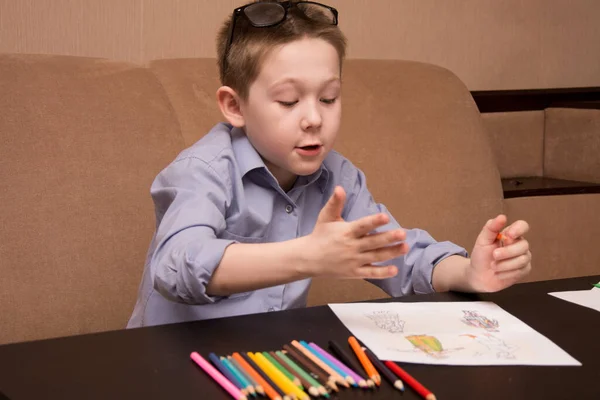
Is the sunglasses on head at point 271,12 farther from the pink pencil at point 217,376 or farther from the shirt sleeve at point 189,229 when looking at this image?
the pink pencil at point 217,376

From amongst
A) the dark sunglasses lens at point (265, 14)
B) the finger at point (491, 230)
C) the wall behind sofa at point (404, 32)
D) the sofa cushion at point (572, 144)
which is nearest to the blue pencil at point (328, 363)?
the finger at point (491, 230)

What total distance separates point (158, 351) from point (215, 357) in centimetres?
9

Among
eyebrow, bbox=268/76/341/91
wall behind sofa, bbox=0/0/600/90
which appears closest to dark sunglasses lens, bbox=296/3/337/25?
eyebrow, bbox=268/76/341/91

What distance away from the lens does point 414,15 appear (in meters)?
2.88

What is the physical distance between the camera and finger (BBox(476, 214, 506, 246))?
133 cm

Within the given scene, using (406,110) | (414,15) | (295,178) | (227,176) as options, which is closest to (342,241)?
(227,176)

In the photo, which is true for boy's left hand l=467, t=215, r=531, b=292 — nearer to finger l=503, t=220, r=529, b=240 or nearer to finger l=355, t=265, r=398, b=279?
finger l=503, t=220, r=529, b=240

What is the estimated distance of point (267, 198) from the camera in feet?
5.15

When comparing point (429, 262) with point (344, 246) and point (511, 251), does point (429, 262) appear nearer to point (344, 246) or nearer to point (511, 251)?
point (511, 251)

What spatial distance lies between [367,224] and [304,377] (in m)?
0.20

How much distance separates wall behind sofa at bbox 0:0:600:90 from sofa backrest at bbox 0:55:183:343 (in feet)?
0.85

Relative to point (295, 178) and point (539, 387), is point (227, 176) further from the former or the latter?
point (539, 387)

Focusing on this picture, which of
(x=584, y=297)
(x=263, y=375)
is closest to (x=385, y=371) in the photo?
(x=263, y=375)

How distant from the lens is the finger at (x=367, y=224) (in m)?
1.03
